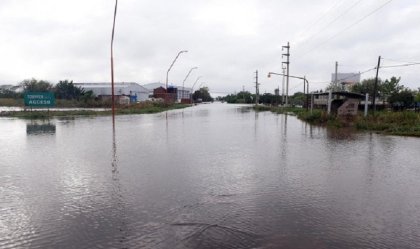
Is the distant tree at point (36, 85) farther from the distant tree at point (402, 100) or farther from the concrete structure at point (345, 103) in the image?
the concrete structure at point (345, 103)

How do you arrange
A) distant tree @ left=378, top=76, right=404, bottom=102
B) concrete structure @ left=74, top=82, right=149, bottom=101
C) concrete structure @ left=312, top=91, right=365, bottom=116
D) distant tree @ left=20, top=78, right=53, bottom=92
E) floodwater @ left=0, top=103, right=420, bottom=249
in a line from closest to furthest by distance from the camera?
floodwater @ left=0, top=103, right=420, bottom=249 → concrete structure @ left=312, top=91, right=365, bottom=116 → distant tree @ left=378, top=76, right=404, bottom=102 → distant tree @ left=20, top=78, right=53, bottom=92 → concrete structure @ left=74, top=82, right=149, bottom=101

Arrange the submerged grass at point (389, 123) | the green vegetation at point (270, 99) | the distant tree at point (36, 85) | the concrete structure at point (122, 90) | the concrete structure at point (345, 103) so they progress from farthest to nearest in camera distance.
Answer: the concrete structure at point (122, 90)
the green vegetation at point (270, 99)
the distant tree at point (36, 85)
the concrete structure at point (345, 103)
the submerged grass at point (389, 123)

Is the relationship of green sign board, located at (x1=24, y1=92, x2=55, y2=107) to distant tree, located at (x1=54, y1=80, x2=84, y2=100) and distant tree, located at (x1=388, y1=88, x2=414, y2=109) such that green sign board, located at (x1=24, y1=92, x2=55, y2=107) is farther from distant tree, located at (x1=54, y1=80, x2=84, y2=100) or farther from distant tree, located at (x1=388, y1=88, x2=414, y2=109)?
distant tree, located at (x1=54, y1=80, x2=84, y2=100)

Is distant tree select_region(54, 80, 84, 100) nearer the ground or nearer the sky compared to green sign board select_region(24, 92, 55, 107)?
nearer the sky

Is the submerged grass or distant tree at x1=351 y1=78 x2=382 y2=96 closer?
the submerged grass

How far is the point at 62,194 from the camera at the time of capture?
7.19m

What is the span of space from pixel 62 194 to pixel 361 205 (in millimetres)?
5469

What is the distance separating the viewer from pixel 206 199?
273 inches

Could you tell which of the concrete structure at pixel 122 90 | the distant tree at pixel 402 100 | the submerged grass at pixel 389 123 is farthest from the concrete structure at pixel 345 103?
the concrete structure at pixel 122 90

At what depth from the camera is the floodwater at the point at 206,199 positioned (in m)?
5.16

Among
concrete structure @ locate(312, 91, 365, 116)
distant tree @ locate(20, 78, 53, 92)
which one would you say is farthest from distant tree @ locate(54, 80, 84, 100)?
concrete structure @ locate(312, 91, 365, 116)

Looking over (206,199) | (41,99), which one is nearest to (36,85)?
(41,99)

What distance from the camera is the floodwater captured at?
516 centimetres

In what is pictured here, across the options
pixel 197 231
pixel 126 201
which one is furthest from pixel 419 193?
pixel 126 201
